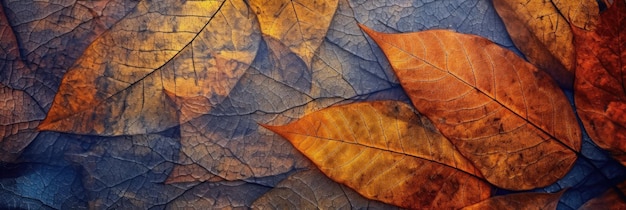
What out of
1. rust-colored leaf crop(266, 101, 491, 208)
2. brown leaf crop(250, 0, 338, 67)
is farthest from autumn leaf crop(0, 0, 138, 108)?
rust-colored leaf crop(266, 101, 491, 208)

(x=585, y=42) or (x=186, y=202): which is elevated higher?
(x=585, y=42)

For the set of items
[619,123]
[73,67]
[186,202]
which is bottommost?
[186,202]

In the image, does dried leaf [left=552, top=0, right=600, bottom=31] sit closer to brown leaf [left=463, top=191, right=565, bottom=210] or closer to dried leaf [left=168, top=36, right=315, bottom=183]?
brown leaf [left=463, top=191, right=565, bottom=210]

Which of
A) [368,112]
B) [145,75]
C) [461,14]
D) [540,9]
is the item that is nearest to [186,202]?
[145,75]

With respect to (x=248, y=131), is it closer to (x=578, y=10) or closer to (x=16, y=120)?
(x=16, y=120)

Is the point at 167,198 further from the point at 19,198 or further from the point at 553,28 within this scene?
the point at 553,28

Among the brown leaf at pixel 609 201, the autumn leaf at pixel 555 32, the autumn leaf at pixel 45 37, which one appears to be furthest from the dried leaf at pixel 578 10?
the autumn leaf at pixel 45 37
